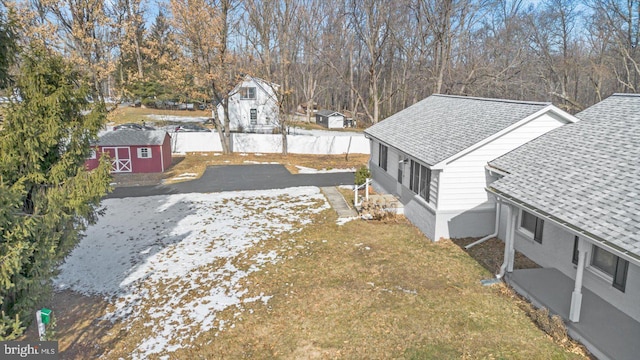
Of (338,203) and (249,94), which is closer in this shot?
(338,203)

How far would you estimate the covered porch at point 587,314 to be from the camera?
283 inches

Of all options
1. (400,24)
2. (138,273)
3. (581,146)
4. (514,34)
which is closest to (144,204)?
(138,273)

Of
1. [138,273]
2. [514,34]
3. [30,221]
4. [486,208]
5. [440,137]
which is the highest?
[514,34]

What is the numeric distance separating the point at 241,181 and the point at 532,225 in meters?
16.2

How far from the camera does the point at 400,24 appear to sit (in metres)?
37.2

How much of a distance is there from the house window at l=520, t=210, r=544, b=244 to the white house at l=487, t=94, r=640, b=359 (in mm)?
30

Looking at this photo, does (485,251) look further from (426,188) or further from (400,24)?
(400,24)

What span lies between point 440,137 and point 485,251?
15.7ft

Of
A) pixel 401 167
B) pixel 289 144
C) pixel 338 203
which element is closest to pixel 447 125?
pixel 401 167

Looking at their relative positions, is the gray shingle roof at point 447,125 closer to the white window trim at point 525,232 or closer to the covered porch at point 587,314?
the white window trim at point 525,232

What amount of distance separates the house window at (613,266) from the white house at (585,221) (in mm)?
22

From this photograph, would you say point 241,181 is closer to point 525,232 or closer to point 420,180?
point 420,180
